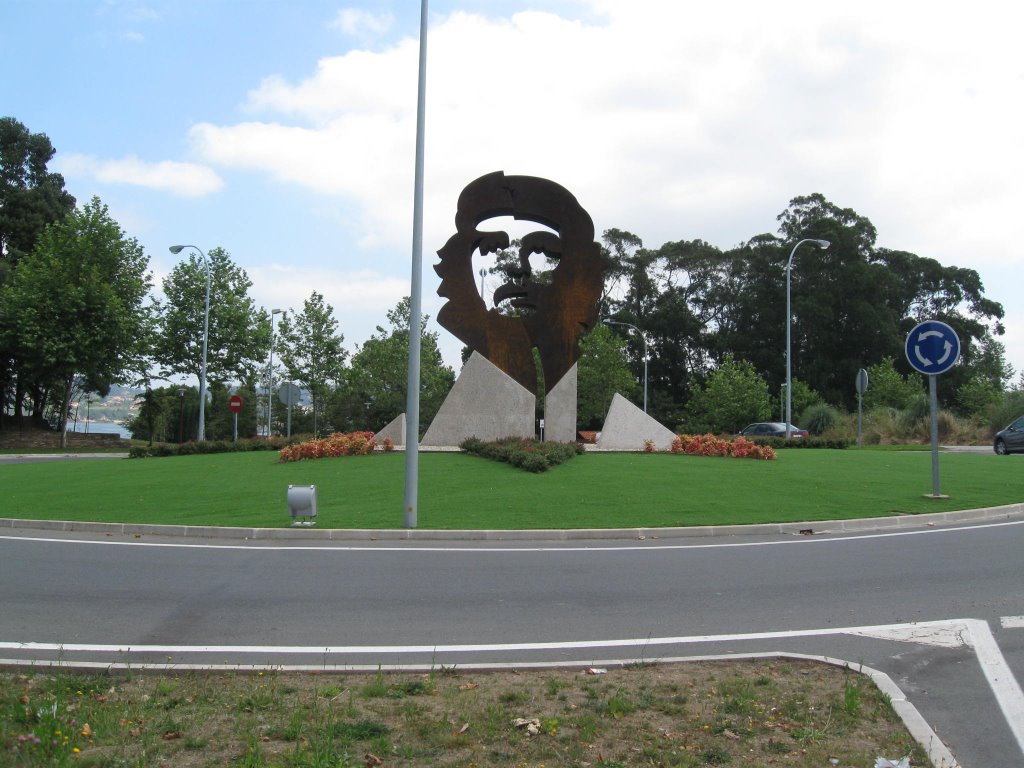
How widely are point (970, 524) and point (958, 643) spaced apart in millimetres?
8156

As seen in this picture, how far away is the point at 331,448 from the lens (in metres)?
25.0

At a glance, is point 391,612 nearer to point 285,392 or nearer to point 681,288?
point 285,392

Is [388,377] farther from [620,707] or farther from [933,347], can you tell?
[620,707]

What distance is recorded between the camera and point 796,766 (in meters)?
4.14

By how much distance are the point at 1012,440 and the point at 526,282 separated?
17469 mm

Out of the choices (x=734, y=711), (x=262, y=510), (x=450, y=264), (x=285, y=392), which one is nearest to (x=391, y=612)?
(x=734, y=711)

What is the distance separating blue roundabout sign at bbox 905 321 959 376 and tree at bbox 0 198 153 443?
135 ft

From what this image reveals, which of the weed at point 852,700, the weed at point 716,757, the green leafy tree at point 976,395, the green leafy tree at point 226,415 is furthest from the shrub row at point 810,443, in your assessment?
the green leafy tree at point 226,415

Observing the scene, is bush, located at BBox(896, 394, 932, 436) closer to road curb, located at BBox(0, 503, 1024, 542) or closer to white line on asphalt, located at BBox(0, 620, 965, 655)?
road curb, located at BBox(0, 503, 1024, 542)

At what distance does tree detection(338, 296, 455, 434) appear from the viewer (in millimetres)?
54094

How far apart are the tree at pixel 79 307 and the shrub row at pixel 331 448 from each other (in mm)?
25480

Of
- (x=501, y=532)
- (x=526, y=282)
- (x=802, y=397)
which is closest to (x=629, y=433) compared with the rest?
(x=526, y=282)

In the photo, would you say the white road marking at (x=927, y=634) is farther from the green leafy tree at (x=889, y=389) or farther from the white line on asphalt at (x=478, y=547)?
the green leafy tree at (x=889, y=389)

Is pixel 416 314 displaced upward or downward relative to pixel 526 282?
downward
